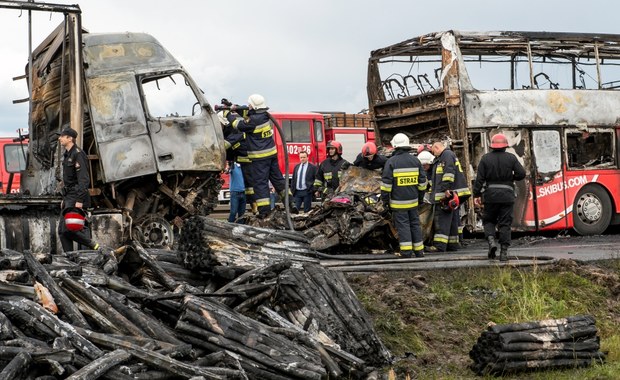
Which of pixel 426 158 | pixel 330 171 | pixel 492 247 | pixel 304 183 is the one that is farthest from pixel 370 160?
pixel 492 247

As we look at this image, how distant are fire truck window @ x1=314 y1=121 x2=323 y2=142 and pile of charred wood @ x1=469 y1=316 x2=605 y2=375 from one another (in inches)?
740

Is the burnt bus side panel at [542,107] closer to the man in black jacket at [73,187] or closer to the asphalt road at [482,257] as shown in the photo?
the asphalt road at [482,257]

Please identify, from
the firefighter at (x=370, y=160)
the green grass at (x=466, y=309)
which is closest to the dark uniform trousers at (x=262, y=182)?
the firefighter at (x=370, y=160)

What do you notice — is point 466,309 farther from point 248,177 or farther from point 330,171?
point 330,171

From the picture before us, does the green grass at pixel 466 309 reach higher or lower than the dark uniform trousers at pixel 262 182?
lower

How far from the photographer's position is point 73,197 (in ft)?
34.5

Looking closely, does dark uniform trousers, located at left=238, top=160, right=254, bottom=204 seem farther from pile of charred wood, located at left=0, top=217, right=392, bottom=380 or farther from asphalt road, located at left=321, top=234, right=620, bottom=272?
pile of charred wood, located at left=0, top=217, right=392, bottom=380

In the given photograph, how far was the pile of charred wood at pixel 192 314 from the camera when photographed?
5965 mm

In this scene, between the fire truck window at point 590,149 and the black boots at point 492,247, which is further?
the fire truck window at point 590,149

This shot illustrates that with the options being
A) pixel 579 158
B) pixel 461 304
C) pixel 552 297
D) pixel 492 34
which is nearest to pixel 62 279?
pixel 461 304

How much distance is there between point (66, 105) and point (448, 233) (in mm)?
5822

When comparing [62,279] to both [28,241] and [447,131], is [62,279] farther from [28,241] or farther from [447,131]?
[447,131]

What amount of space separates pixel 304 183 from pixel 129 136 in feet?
16.6

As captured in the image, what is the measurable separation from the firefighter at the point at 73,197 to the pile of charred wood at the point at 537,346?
4942mm
